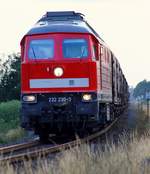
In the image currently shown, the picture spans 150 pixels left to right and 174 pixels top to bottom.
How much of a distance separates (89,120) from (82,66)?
163 cm

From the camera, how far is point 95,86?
61.0ft

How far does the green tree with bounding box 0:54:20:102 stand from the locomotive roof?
38.6m

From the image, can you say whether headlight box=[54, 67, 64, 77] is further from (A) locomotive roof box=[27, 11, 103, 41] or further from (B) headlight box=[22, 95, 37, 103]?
(A) locomotive roof box=[27, 11, 103, 41]

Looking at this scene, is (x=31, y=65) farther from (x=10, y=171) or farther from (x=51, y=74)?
(x=10, y=171)

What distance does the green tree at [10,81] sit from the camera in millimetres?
60469

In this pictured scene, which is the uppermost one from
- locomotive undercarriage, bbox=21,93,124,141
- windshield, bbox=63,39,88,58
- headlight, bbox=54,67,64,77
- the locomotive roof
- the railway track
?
the locomotive roof

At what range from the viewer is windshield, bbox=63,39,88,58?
62.0 ft

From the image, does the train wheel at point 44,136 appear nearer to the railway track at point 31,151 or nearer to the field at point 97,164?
the railway track at point 31,151

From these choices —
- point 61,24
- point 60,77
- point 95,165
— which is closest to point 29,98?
point 60,77

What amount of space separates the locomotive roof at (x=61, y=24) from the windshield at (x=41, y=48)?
Result: 303 millimetres

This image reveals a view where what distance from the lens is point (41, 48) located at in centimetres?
1909

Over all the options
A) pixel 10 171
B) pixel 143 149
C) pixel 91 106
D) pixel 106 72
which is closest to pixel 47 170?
pixel 10 171

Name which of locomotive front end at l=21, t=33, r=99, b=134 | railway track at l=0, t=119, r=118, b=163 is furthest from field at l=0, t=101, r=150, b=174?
locomotive front end at l=21, t=33, r=99, b=134

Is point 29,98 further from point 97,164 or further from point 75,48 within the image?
point 97,164
